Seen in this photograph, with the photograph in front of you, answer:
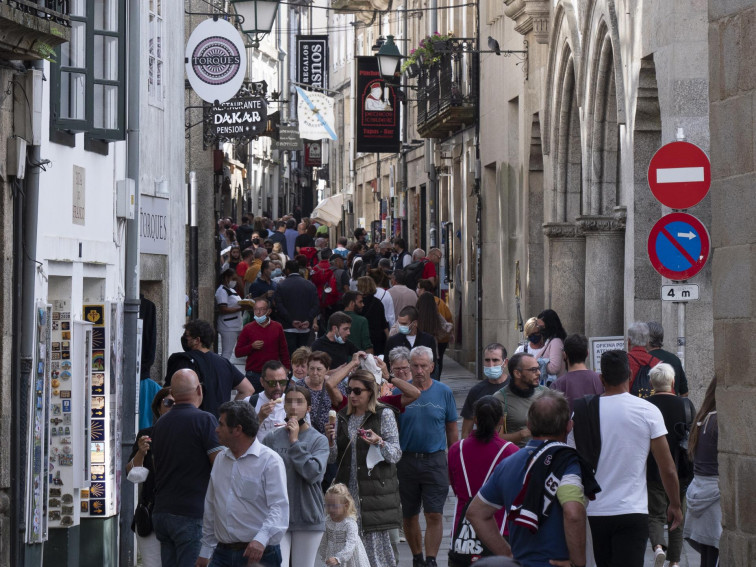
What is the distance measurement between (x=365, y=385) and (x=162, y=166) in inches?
267

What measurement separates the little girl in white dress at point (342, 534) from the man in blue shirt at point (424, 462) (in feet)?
6.45

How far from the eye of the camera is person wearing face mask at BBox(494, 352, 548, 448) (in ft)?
35.2

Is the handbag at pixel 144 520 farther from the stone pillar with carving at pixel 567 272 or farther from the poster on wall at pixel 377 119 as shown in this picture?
the poster on wall at pixel 377 119

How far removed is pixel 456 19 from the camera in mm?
31578

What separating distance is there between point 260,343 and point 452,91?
13496mm

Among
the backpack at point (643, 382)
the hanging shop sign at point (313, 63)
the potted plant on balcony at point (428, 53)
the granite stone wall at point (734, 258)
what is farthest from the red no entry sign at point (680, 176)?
the hanging shop sign at point (313, 63)

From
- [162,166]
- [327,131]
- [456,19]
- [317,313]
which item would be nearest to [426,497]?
[162,166]

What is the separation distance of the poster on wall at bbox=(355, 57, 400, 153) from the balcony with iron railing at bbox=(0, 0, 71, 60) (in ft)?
91.9

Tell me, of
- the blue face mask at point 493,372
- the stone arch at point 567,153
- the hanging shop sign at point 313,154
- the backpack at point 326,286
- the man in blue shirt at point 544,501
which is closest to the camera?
the man in blue shirt at point 544,501

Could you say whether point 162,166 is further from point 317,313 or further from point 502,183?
point 502,183

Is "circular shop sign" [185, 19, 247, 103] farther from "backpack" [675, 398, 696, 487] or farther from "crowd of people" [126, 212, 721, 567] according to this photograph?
"backpack" [675, 398, 696, 487]

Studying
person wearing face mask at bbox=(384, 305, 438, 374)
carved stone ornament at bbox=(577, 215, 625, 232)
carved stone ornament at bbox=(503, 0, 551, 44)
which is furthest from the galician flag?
person wearing face mask at bbox=(384, 305, 438, 374)

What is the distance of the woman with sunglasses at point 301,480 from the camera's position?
9.64m

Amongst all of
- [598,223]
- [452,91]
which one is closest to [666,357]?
[598,223]
